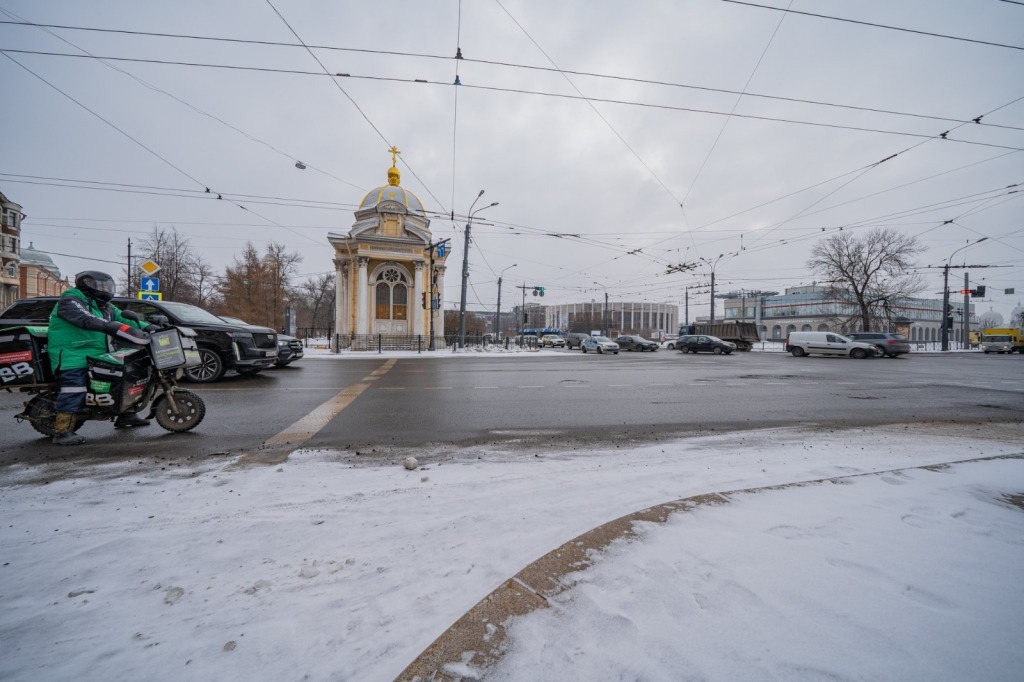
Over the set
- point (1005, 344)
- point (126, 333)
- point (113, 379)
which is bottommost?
point (1005, 344)

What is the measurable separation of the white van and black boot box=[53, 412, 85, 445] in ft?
105

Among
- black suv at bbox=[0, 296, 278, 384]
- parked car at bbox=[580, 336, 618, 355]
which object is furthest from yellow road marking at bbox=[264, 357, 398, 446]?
parked car at bbox=[580, 336, 618, 355]

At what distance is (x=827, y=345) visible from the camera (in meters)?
26.7

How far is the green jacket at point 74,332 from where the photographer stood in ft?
14.1

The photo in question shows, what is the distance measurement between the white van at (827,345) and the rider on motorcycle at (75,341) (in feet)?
104

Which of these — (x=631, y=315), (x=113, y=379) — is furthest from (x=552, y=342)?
(x=631, y=315)

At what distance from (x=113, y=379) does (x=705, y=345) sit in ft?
107

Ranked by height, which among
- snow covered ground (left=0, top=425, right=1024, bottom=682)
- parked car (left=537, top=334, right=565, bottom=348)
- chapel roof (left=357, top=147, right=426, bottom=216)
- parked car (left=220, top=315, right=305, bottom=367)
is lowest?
parked car (left=537, top=334, right=565, bottom=348)

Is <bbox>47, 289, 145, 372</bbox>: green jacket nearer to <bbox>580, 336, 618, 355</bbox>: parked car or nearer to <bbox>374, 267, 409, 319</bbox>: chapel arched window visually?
<bbox>374, 267, 409, 319</bbox>: chapel arched window

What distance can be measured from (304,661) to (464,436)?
11.7 feet

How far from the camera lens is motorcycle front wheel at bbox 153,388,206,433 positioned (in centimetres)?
496

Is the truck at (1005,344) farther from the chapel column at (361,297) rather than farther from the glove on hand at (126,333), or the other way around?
the glove on hand at (126,333)

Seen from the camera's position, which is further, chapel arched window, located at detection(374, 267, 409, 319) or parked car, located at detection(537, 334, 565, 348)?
parked car, located at detection(537, 334, 565, 348)

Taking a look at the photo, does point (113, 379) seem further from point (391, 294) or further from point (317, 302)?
point (317, 302)
